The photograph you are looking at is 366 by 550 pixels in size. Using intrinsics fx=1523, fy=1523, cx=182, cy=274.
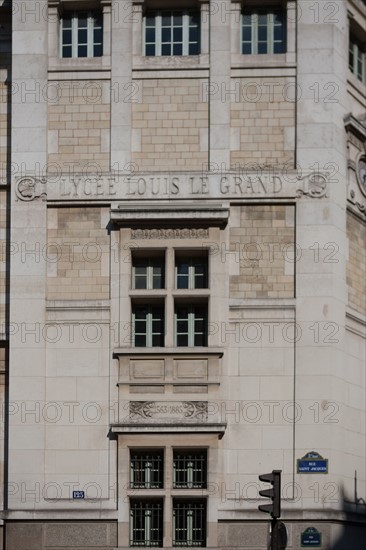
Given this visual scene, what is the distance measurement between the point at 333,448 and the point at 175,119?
9.32 meters

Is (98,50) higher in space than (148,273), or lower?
higher

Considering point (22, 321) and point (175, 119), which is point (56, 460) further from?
point (175, 119)

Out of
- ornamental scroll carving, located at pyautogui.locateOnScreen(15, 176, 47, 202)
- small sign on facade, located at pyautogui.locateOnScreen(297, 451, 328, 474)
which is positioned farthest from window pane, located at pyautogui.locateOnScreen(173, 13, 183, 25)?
small sign on facade, located at pyautogui.locateOnScreen(297, 451, 328, 474)

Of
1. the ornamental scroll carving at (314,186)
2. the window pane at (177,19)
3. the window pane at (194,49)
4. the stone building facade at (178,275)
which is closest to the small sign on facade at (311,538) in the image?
the stone building facade at (178,275)

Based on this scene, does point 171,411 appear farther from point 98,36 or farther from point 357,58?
point 357,58

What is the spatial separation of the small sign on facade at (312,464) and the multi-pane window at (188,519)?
101 inches

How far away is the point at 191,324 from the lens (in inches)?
1524

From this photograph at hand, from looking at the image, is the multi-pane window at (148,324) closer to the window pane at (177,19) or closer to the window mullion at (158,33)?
the window mullion at (158,33)

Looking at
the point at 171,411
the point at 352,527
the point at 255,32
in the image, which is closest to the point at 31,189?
the point at 171,411

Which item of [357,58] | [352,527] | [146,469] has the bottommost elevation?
[352,527]

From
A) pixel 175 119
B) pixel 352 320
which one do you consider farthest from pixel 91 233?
pixel 352 320

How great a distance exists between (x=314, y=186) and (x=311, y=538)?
8798mm

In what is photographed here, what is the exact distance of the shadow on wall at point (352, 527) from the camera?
124ft

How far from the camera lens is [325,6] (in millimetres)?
39344
